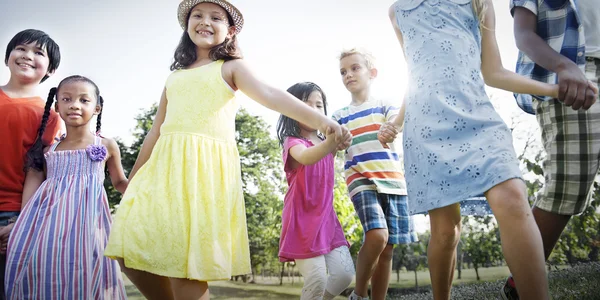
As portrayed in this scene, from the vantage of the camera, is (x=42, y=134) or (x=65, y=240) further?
(x=42, y=134)

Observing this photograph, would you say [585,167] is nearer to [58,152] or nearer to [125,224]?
[125,224]

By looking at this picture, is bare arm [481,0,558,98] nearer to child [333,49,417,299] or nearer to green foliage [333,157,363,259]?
child [333,49,417,299]

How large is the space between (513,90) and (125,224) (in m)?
2.12

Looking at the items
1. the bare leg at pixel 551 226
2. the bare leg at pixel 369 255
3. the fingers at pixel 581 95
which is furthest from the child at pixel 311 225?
the fingers at pixel 581 95

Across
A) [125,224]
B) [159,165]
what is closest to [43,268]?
[125,224]

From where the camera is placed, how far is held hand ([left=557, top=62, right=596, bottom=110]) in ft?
6.97

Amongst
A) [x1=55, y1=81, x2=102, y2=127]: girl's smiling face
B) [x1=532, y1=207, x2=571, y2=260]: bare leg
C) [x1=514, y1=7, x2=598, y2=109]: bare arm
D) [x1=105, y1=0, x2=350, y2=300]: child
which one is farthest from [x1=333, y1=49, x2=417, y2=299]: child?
[x1=55, y1=81, x2=102, y2=127]: girl's smiling face

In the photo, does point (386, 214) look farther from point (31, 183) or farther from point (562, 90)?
point (31, 183)

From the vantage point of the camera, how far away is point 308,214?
3176 mm

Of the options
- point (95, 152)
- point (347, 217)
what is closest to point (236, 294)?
point (347, 217)

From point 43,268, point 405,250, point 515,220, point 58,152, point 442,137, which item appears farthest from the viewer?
point 405,250

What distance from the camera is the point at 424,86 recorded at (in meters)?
2.32

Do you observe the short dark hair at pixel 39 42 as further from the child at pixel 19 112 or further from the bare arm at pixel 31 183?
the bare arm at pixel 31 183

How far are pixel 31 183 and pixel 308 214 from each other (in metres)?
2.00
